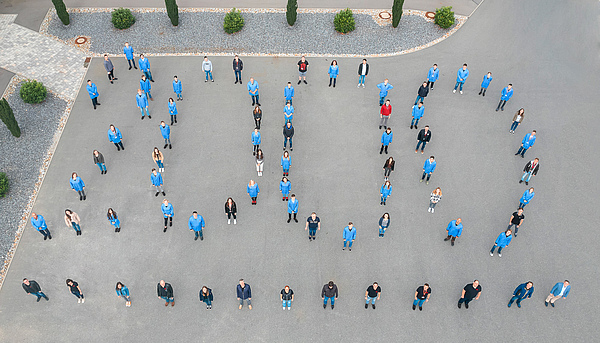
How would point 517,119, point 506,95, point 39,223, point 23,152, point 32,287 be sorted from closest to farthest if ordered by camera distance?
point 32,287 → point 39,223 → point 23,152 → point 517,119 → point 506,95

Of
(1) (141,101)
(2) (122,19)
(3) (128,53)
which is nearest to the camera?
(1) (141,101)

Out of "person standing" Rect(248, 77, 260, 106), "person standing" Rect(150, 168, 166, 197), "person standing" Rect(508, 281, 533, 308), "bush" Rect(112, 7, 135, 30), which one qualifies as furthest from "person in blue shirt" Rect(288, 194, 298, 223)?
"bush" Rect(112, 7, 135, 30)

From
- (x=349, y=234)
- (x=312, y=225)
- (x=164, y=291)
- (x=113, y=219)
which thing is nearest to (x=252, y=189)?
(x=312, y=225)

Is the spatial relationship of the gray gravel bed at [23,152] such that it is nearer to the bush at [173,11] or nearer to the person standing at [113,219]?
the person standing at [113,219]

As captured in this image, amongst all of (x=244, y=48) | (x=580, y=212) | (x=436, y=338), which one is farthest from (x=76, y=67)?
(x=580, y=212)

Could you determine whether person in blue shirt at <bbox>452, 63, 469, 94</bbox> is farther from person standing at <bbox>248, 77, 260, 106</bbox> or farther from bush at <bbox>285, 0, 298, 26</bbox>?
person standing at <bbox>248, 77, 260, 106</bbox>

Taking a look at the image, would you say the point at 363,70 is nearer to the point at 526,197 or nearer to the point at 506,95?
the point at 506,95
